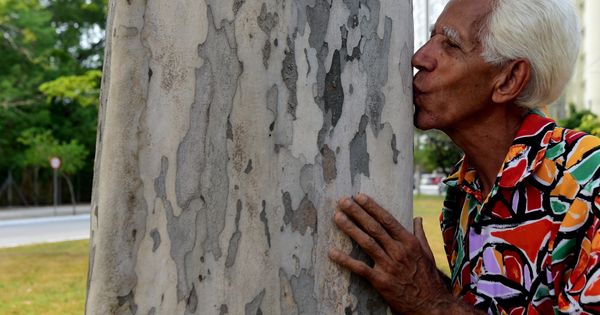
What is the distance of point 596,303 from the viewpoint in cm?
162

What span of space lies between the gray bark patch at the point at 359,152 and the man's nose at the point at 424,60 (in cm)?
26

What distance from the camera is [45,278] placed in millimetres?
9594

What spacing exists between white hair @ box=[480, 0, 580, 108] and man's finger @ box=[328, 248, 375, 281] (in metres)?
0.62

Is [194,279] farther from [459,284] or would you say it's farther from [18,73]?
[18,73]

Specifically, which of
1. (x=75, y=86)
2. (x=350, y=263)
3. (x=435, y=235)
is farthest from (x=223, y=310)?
(x=75, y=86)

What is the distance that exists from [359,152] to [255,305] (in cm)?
43

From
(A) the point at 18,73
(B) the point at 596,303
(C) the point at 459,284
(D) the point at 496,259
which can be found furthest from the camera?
(A) the point at 18,73

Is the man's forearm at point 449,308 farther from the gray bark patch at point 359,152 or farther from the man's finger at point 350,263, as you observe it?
the gray bark patch at point 359,152

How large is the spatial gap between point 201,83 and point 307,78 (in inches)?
9.7

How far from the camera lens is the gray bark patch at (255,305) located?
171cm

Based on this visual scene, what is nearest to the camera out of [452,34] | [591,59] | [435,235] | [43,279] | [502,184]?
[502,184]

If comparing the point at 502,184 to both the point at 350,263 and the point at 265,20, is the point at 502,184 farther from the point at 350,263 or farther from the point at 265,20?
the point at 265,20

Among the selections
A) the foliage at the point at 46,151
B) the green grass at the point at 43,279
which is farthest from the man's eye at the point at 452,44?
the foliage at the point at 46,151

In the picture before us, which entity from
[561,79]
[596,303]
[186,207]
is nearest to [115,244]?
[186,207]
